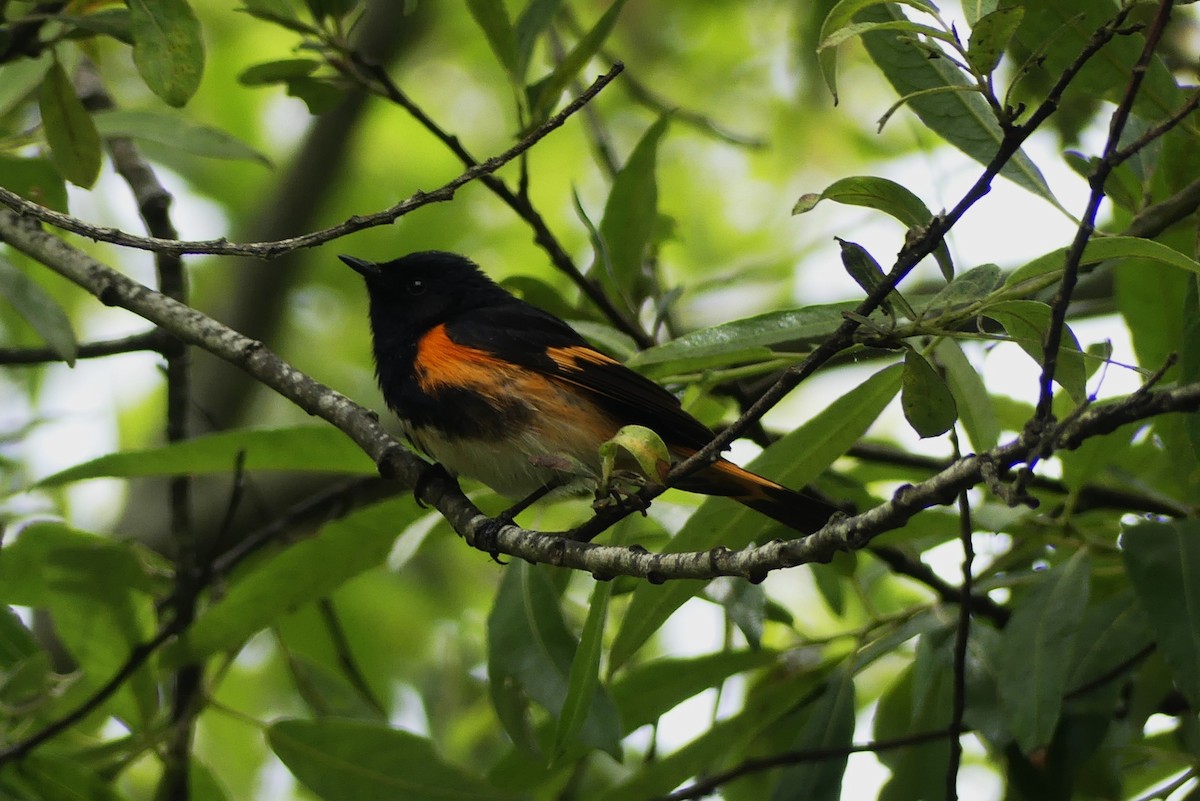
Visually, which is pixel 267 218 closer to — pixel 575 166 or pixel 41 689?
pixel 575 166

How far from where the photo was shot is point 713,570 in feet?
6.01

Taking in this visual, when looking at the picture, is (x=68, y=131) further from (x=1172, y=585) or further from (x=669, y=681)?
(x=1172, y=585)

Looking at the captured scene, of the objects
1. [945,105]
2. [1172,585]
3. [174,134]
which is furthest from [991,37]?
[174,134]

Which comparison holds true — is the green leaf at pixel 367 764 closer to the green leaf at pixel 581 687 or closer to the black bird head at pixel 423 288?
the green leaf at pixel 581 687

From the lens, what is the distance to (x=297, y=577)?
3.05 metres

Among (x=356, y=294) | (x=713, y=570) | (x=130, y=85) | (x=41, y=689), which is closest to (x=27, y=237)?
(x=41, y=689)

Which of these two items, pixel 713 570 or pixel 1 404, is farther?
pixel 1 404

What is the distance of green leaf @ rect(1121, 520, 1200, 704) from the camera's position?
2.44 metres

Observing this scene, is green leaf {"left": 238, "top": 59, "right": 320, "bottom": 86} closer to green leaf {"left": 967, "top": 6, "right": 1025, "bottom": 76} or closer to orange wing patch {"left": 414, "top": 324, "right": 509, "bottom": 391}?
orange wing patch {"left": 414, "top": 324, "right": 509, "bottom": 391}

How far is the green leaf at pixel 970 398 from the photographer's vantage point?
2625 mm

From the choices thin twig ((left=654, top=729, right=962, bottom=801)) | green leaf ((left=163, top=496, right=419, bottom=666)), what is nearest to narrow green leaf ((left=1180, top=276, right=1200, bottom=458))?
thin twig ((left=654, top=729, right=962, bottom=801))

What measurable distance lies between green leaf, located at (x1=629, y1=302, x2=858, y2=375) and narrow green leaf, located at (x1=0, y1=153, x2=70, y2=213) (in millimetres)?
1643

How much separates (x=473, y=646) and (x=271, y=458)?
6.47 ft

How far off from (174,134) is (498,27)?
0.96 metres
